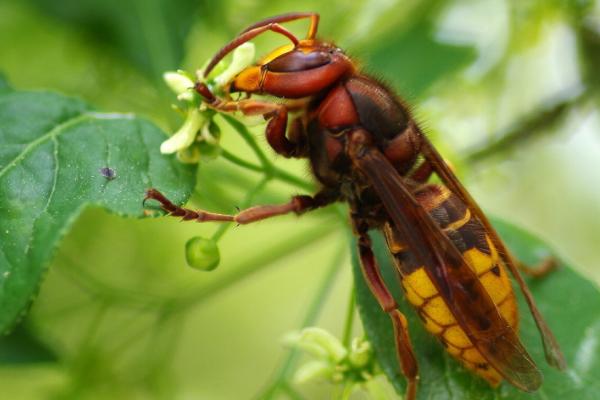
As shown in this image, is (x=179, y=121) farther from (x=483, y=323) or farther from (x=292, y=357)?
(x=483, y=323)

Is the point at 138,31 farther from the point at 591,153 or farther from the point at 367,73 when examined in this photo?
the point at 591,153

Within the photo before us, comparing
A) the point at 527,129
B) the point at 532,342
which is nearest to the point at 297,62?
the point at 532,342

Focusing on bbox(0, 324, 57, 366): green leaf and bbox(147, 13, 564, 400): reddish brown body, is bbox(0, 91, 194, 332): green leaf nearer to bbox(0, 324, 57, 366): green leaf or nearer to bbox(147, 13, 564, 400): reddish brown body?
bbox(147, 13, 564, 400): reddish brown body

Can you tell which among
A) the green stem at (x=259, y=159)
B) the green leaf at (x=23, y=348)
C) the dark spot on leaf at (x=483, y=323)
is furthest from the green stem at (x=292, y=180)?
the green leaf at (x=23, y=348)

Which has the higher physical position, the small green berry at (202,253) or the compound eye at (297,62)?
the compound eye at (297,62)

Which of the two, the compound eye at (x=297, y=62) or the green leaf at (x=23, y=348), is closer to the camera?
the compound eye at (x=297, y=62)

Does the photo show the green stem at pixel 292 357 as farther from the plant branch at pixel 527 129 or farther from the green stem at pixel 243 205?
the plant branch at pixel 527 129

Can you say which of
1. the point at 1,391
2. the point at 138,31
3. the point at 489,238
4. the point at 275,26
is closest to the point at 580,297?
the point at 489,238
